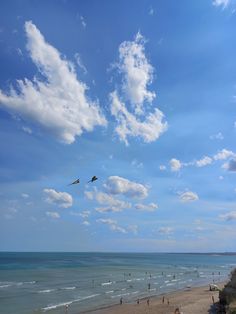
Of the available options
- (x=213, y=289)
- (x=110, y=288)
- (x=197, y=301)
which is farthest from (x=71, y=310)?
(x=213, y=289)

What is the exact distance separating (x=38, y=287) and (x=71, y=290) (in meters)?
7.62

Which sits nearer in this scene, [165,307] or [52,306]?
[165,307]

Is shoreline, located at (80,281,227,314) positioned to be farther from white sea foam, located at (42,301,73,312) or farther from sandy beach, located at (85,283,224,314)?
white sea foam, located at (42,301,73,312)

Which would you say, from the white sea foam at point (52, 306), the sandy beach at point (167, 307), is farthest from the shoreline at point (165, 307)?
the white sea foam at point (52, 306)

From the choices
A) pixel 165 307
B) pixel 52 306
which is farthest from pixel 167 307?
pixel 52 306

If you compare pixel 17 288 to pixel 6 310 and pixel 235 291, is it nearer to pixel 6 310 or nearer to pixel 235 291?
pixel 6 310

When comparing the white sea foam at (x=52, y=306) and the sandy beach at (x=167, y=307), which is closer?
the sandy beach at (x=167, y=307)

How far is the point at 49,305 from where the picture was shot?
4900cm

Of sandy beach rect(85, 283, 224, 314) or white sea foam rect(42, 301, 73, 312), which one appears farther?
white sea foam rect(42, 301, 73, 312)

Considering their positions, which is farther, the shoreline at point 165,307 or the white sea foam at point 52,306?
the white sea foam at point 52,306

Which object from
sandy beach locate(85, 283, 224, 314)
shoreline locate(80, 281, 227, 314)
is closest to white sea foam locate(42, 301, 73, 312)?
shoreline locate(80, 281, 227, 314)

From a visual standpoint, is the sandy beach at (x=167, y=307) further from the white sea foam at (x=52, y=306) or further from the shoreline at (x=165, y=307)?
the white sea foam at (x=52, y=306)

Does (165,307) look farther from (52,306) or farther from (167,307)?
(52,306)

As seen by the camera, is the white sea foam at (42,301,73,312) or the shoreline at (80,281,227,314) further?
the white sea foam at (42,301,73,312)
